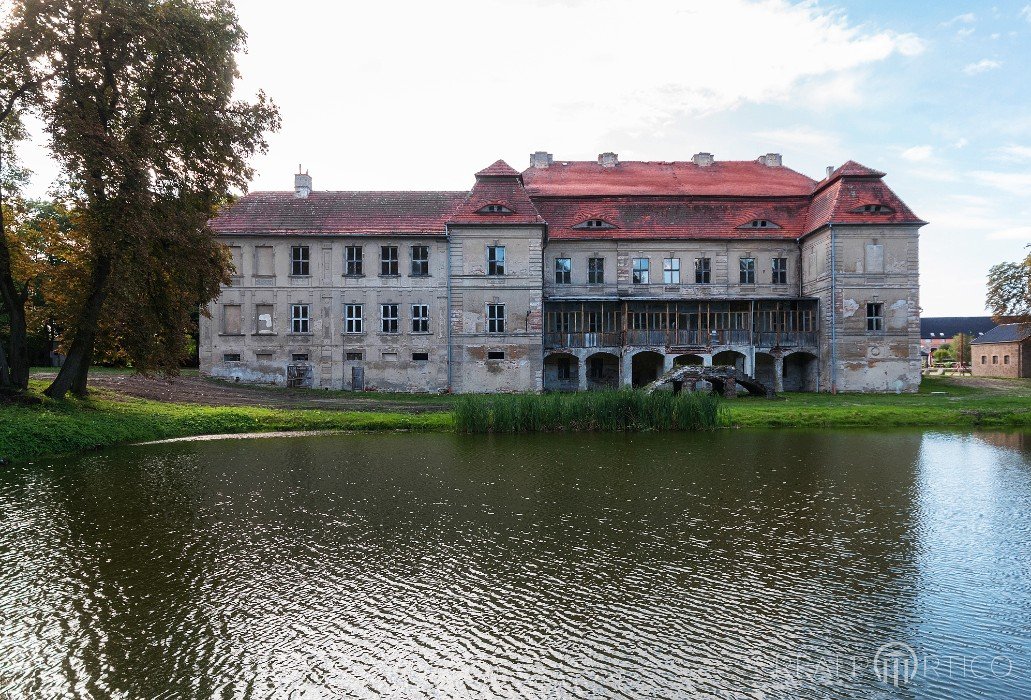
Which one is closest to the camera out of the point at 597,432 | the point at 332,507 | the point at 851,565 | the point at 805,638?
the point at 805,638

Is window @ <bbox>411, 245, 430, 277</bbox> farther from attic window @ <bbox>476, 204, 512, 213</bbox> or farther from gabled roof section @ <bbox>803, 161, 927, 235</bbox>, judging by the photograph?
gabled roof section @ <bbox>803, 161, 927, 235</bbox>

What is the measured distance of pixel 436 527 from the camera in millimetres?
9070

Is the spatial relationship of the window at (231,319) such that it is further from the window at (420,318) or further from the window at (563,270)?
the window at (563,270)

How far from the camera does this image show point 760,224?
37344mm

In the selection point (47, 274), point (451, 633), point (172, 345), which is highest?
point (47, 274)

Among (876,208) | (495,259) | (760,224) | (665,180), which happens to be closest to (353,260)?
(495,259)

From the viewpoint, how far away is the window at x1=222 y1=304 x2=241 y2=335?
34.2 m

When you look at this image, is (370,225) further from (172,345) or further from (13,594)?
(13,594)

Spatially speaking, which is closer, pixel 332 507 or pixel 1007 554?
pixel 1007 554

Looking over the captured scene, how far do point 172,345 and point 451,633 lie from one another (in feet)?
60.8

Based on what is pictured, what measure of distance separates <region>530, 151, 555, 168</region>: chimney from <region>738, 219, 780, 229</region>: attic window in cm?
1294

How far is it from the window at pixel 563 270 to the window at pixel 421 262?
728cm

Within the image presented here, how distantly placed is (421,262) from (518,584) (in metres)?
29.0

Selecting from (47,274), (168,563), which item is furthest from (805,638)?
(47,274)
